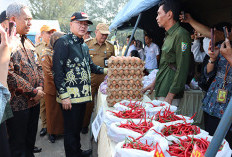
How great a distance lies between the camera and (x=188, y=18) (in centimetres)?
227

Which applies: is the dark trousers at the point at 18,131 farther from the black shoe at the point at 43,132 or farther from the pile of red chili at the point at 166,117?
the black shoe at the point at 43,132

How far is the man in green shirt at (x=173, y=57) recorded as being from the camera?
86.7 inches

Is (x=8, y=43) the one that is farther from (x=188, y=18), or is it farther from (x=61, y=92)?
(x=188, y=18)

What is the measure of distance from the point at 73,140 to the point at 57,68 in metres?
1.00

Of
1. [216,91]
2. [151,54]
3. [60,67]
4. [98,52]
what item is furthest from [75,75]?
[151,54]

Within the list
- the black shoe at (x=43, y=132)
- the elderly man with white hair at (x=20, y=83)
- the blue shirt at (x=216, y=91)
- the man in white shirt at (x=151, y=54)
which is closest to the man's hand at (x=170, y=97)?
the blue shirt at (x=216, y=91)

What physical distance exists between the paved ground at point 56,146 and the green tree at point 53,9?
27.2 metres

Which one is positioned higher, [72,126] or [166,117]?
[166,117]

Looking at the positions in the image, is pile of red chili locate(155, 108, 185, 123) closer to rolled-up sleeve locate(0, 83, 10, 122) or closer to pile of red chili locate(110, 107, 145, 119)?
pile of red chili locate(110, 107, 145, 119)

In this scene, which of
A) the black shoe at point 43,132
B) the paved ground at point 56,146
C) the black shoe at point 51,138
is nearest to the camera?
the paved ground at point 56,146

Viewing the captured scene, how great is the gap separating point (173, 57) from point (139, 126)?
1.18m

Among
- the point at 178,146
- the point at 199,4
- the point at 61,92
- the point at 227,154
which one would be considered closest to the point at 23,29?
the point at 61,92

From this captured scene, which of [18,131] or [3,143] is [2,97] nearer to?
[3,143]

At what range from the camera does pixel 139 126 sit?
146 centimetres
